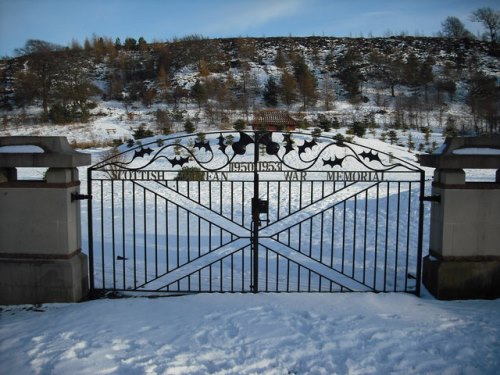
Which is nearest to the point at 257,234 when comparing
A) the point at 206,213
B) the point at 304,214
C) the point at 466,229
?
the point at 466,229

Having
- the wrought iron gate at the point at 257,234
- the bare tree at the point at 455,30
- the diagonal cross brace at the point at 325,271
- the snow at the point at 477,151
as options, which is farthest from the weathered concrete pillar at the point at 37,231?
the bare tree at the point at 455,30

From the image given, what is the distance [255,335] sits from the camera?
3301mm

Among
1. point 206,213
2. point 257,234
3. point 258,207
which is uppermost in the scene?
point 258,207

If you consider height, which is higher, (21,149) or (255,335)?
(21,149)

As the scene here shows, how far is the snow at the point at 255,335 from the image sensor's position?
9.43 ft

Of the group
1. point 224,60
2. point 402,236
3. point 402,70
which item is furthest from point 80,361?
point 224,60

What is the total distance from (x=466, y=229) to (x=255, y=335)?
253 centimetres

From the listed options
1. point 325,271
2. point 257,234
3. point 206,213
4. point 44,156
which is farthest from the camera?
point 206,213

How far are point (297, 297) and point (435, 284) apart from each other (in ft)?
4.98

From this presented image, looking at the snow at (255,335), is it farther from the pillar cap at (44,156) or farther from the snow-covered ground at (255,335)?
the pillar cap at (44,156)

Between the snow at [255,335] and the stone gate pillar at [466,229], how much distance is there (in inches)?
8.8

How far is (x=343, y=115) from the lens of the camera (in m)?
30.5

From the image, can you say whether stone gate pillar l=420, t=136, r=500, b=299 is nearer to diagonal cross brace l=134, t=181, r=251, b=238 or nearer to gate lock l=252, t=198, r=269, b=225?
gate lock l=252, t=198, r=269, b=225

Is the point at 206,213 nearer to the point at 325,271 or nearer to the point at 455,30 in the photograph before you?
the point at 325,271
